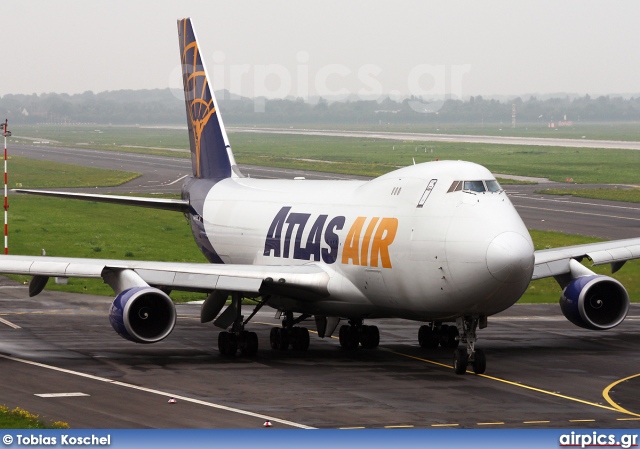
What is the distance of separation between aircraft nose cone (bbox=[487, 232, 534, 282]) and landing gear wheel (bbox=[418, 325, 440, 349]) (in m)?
7.61

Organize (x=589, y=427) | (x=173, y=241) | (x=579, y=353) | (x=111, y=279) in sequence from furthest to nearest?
1. (x=173, y=241)
2. (x=579, y=353)
3. (x=111, y=279)
4. (x=589, y=427)

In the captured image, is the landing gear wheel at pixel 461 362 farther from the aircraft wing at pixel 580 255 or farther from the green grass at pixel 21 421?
the green grass at pixel 21 421

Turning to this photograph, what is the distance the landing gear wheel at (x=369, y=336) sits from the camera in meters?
34.9

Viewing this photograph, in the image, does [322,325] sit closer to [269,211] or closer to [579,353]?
[269,211]

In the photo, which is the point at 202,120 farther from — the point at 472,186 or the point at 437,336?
the point at 472,186

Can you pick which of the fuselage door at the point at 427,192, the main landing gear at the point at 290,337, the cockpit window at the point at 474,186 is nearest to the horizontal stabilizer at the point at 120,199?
the main landing gear at the point at 290,337

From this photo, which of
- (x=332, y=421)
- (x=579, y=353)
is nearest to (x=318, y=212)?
(x=579, y=353)

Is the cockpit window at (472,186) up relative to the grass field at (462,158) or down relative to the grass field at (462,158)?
up

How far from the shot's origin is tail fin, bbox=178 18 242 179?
143 ft

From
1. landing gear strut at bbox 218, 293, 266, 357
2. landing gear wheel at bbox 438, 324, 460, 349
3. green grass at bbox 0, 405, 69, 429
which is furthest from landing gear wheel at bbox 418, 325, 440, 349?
green grass at bbox 0, 405, 69, 429

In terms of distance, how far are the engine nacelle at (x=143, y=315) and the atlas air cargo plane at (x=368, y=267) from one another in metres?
0.03

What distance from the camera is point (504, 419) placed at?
952 inches

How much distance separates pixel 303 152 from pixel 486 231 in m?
148

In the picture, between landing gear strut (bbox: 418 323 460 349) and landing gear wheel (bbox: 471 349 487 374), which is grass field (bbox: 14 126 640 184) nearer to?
landing gear strut (bbox: 418 323 460 349)
